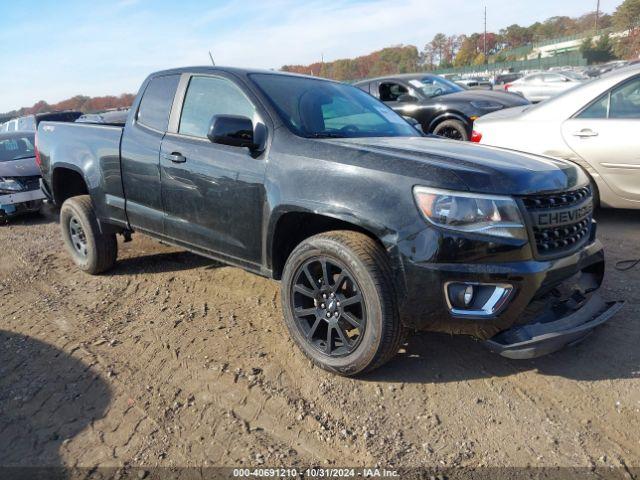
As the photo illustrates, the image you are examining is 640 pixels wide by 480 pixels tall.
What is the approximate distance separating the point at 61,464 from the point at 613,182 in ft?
16.8

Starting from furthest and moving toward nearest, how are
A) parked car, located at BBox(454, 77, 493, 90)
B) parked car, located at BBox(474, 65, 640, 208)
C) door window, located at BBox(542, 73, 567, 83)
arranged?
door window, located at BBox(542, 73, 567, 83), parked car, located at BBox(454, 77, 493, 90), parked car, located at BBox(474, 65, 640, 208)

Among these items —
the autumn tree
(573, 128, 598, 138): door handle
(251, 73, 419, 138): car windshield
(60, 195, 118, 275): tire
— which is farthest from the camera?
the autumn tree

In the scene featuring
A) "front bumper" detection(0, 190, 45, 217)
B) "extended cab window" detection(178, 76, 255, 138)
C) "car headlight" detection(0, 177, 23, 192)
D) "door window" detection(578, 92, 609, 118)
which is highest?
"extended cab window" detection(178, 76, 255, 138)

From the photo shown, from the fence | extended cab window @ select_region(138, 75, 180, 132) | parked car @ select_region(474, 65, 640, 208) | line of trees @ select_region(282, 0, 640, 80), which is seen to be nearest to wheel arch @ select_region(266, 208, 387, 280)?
extended cab window @ select_region(138, 75, 180, 132)

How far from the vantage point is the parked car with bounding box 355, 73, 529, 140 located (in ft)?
28.7

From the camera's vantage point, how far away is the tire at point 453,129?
344 inches

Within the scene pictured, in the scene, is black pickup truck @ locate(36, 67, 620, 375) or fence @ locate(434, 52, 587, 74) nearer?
black pickup truck @ locate(36, 67, 620, 375)

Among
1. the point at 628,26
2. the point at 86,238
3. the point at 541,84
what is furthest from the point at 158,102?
the point at 628,26

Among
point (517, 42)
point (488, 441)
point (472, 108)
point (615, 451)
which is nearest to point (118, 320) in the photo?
point (488, 441)

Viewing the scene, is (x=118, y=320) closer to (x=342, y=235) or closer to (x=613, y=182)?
(x=342, y=235)

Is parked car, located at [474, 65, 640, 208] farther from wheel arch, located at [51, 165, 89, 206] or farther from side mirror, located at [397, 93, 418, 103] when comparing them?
wheel arch, located at [51, 165, 89, 206]

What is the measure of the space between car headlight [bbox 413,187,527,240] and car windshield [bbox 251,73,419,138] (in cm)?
111

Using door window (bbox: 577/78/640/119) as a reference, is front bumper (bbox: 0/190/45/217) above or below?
below

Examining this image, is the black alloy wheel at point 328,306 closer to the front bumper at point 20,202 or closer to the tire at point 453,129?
the front bumper at point 20,202
